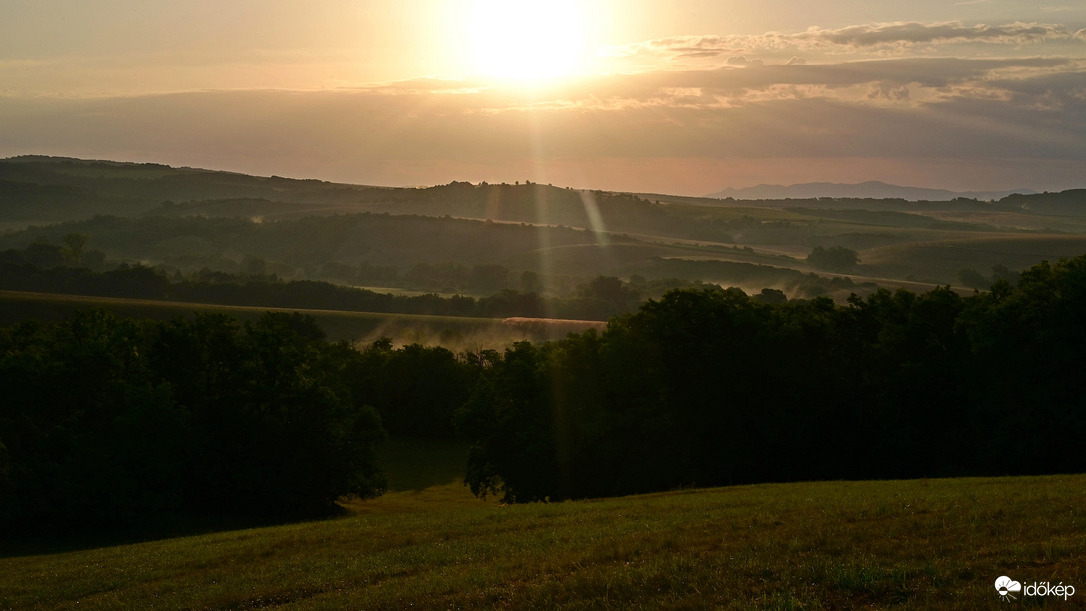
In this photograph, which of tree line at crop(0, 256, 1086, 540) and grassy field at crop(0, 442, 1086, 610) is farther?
tree line at crop(0, 256, 1086, 540)

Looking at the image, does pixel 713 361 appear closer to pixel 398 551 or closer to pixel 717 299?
pixel 717 299

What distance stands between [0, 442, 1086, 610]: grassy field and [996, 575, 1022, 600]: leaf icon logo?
0.16 metres

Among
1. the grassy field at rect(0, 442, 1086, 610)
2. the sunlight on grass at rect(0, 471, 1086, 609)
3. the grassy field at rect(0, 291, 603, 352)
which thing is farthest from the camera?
the grassy field at rect(0, 291, 603, 352)

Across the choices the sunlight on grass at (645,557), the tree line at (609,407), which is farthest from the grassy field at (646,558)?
the tree line at (609,407)

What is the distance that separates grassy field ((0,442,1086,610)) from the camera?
15.4 m

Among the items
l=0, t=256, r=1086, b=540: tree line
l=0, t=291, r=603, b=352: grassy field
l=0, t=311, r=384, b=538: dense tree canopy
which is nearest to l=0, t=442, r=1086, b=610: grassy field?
l=0, t=311, r=384, b=538: dense tree canopy

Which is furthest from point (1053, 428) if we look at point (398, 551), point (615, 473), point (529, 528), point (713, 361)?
point (398, 551)

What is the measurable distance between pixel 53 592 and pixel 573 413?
36687 millimetres

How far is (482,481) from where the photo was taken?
5950 cm

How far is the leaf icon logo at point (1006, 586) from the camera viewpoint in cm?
→ 1374

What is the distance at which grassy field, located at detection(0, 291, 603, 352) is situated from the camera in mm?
143750

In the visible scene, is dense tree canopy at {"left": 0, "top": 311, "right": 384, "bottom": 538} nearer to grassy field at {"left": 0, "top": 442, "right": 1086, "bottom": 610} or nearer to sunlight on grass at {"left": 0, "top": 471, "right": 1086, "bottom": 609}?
grassy field at {"left": 0, "top": 442, "right": 1086, "bottom": 610}

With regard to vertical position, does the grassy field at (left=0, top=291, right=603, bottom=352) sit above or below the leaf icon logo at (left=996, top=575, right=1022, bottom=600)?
below

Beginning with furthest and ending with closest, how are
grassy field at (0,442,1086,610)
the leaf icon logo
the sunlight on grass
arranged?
the sunlight on grass → grassy field at (0,442,1086,610) → the leaf icon logo
